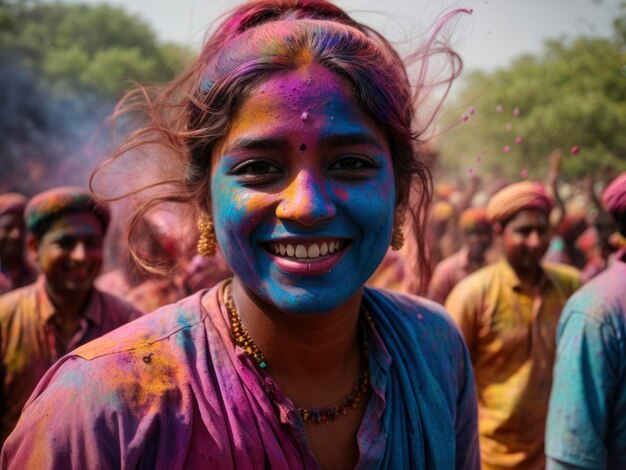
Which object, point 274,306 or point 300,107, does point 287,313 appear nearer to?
point 274,306

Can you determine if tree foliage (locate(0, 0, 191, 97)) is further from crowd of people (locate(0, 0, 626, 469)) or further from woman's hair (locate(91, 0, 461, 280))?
crowd of people (locate(0, 0, 626, 469))

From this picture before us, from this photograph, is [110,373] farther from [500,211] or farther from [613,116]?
[613,116]

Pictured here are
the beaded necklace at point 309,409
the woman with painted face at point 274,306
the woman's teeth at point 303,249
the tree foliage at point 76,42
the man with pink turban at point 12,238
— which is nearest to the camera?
the woman with painted face at point 274,306

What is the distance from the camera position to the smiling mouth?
1.88 meters

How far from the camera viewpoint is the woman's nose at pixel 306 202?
1808mm

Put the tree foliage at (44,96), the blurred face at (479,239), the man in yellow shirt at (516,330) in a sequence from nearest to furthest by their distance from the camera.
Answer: the man in yellow shirt at (516,330) < the blurred face at (479,239) < the tree foliage at (44,96)

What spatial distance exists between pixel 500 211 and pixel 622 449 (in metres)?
2.63

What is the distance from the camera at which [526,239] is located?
5039 millimetres

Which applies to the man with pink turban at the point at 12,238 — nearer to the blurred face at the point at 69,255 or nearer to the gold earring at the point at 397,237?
the blurred face at the point at 69,255

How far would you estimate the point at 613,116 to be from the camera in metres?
11.2

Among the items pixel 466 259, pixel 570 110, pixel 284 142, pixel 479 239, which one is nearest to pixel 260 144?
pixel 284 142

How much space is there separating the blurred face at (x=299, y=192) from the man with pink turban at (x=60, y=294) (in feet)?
7.52

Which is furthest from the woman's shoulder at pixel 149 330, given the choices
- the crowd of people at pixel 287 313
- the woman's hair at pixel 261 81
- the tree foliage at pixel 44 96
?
the tree foliage at pixel 44 96

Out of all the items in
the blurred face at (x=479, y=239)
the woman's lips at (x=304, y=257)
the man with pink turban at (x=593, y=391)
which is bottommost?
the man with pink turban at (x=593, y=391)
